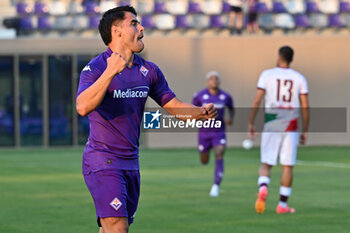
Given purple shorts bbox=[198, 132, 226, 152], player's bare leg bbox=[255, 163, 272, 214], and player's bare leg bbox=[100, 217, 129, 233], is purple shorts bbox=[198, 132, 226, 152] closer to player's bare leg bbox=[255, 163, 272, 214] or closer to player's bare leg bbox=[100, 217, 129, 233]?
player's bare leg bbox=[255, 163, 272, 214]

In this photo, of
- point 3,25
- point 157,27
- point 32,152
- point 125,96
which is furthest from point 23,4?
point 125,96

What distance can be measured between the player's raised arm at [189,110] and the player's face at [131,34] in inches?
27.2

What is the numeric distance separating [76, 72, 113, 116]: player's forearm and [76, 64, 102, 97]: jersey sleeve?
Result: 21cm

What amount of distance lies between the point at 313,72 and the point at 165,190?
17.9 m

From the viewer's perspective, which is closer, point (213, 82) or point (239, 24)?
point (213, 82)

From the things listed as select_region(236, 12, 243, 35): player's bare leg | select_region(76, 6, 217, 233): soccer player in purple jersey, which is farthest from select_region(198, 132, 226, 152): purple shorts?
select_region(236, 12, 243, 35): player's bare leg

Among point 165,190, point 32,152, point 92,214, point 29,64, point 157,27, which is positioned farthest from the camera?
point 157,27

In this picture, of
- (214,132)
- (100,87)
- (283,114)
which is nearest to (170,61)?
(214,132)

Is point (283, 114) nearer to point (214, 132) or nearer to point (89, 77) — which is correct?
point (214, 132)

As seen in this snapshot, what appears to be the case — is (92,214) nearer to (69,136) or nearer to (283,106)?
(283,106)

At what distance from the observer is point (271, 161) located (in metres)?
12.4

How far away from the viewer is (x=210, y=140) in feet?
52.0

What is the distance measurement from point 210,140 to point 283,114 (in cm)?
353

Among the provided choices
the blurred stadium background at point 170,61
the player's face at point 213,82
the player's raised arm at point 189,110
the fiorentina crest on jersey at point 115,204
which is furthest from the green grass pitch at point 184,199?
the fiorentina crest on jersey at point 115,204
